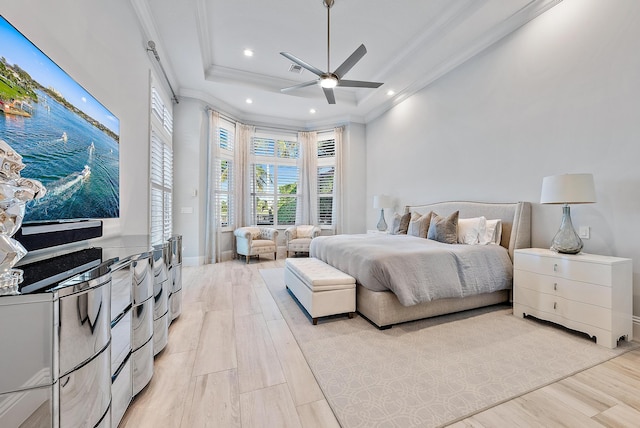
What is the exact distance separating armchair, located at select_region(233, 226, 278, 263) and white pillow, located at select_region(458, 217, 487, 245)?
3.62m

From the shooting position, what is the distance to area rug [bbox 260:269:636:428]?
150 cm

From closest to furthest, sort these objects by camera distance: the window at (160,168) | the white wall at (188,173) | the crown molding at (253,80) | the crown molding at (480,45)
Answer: the crown molding at (480,45) < the window at (160,168) < the crown molding at (253,80) < the white wall at (188,173)

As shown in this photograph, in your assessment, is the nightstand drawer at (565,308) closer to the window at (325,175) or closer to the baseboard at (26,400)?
the baseboard at (26,400)

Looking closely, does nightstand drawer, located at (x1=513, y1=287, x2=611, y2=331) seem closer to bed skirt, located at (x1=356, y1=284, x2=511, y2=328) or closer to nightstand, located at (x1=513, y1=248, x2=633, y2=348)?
nightstand, located at (x1=513, y1=248, x2=633, y2=348)

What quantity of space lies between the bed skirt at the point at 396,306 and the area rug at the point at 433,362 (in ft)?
0.27

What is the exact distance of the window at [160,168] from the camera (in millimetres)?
3725

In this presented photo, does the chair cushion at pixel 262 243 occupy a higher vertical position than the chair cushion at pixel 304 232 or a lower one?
lower

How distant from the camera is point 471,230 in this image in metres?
3.47

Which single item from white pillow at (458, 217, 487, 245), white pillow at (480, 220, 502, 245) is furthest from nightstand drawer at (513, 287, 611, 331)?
white pillow at (458, 217, 487, 245)

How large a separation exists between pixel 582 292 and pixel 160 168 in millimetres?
5205

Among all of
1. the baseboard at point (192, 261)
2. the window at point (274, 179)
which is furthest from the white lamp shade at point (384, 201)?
the baseboard at point (192, 261)

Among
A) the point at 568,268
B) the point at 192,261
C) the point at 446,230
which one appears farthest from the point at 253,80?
the point at 568,268

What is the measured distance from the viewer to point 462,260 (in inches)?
108

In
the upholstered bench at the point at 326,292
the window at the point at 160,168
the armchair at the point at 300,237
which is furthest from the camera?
the armchair at the point at 300,237
